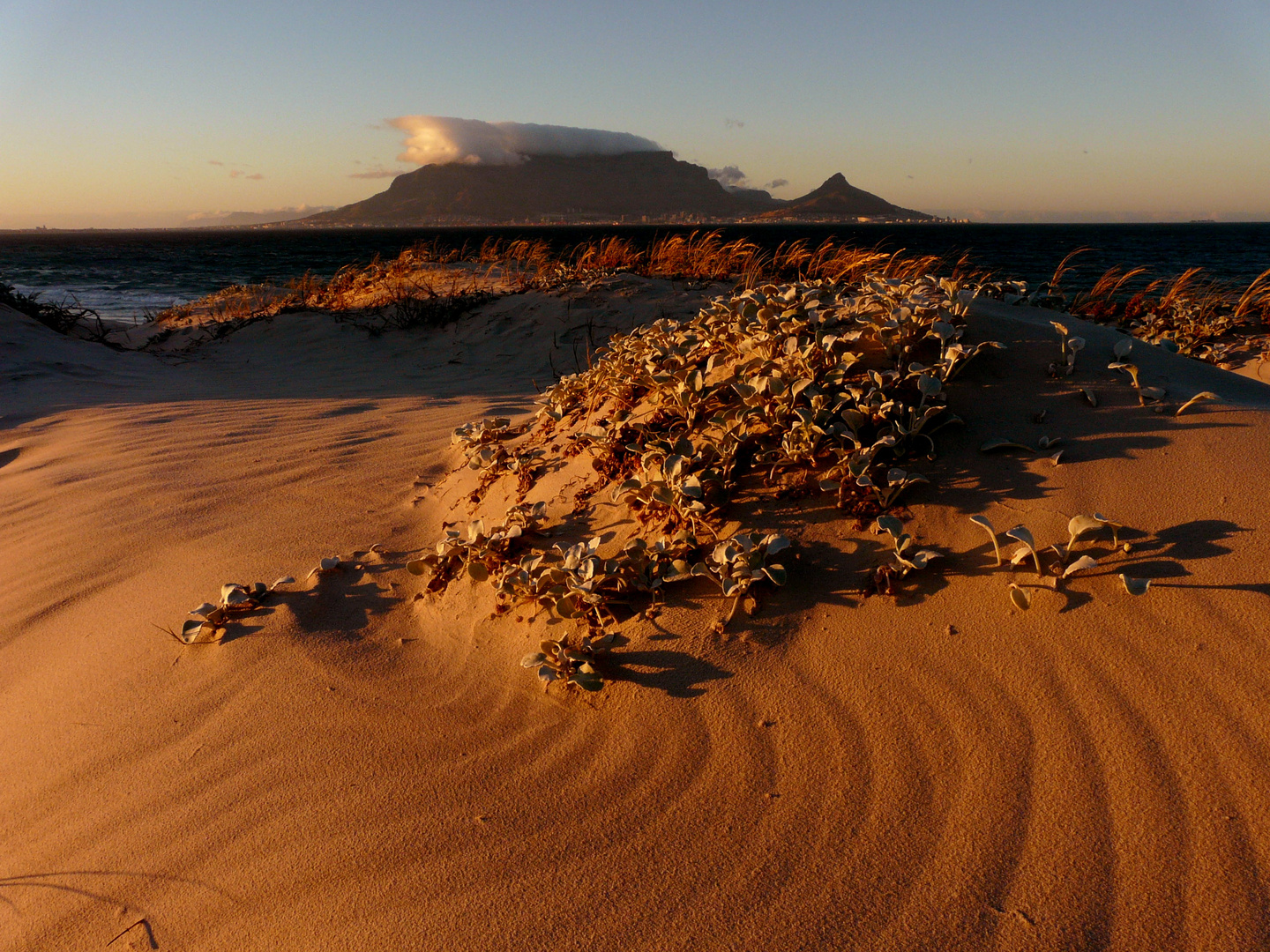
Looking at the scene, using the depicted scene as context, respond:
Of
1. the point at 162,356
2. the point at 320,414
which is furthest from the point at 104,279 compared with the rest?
the point at 320,414

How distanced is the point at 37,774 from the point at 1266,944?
2655 mm

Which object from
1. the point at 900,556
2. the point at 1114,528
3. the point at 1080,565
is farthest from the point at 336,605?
the point at 1114,528

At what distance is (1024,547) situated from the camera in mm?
1872

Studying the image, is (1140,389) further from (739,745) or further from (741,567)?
(739,745)

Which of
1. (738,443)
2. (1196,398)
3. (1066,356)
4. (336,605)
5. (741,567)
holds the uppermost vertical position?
(1066,356)

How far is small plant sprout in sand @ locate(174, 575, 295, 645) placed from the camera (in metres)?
2.31

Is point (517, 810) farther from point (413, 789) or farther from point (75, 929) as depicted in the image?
point (75, 929)

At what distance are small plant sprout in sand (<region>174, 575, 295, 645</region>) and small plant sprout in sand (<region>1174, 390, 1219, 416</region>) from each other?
10.2 feet

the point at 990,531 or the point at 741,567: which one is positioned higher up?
the point at 990,531

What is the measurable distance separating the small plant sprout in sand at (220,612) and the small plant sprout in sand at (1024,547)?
2.28 metres

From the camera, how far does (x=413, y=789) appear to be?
1.66 metres

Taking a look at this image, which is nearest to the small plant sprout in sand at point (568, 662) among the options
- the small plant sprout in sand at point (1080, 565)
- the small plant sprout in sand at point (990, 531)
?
the small plant sprout in sand at point (990, 531)

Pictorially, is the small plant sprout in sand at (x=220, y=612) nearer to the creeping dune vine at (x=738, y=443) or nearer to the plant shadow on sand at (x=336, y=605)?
the plant shadow on sand at (x=336, y=605)

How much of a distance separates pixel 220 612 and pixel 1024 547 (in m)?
2.45
